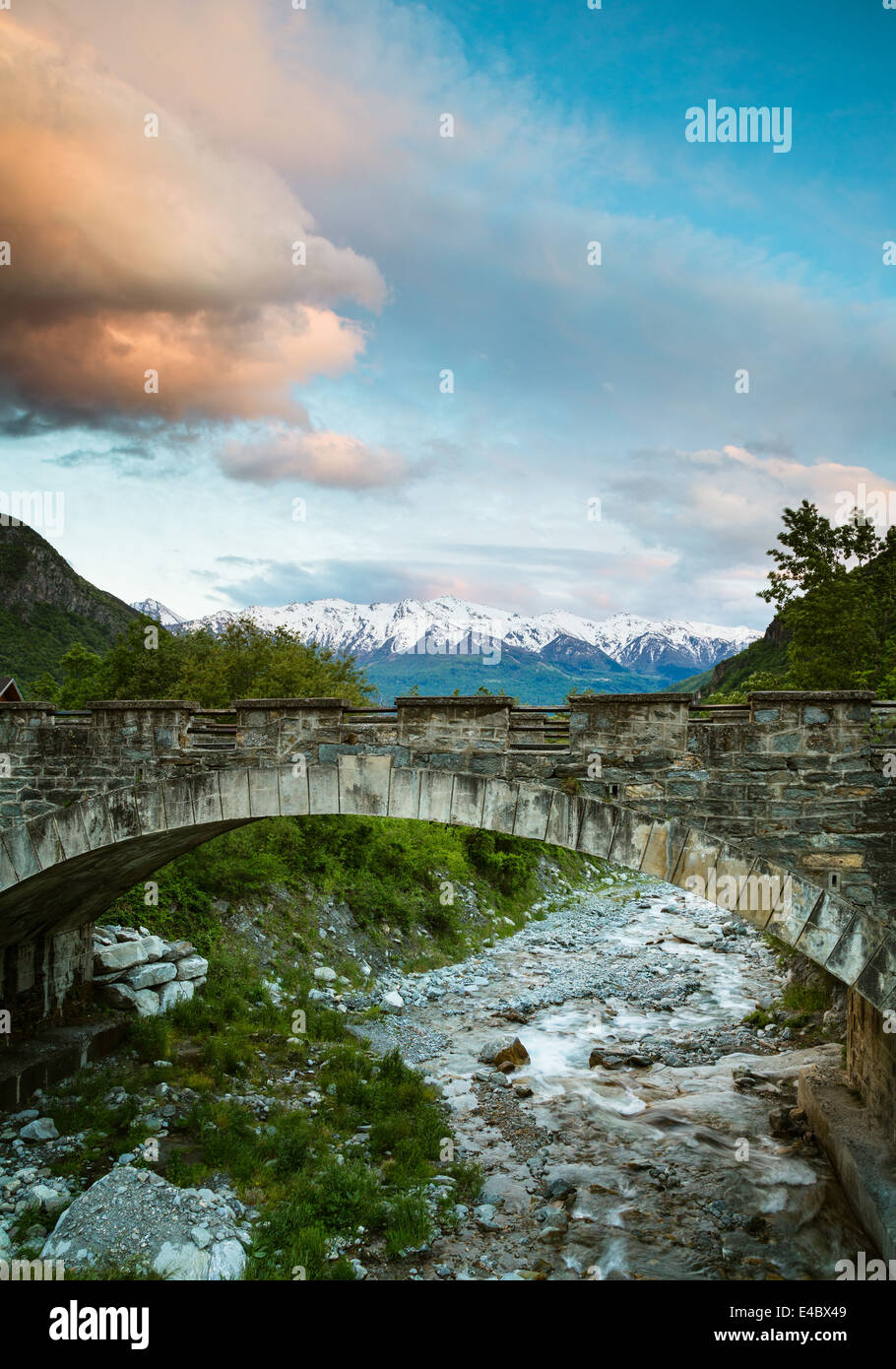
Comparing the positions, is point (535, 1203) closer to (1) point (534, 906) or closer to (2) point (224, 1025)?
(2) point (224, 1025)

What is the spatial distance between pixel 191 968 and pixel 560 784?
8.76 m

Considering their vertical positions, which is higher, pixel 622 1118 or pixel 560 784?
pixel 560 784

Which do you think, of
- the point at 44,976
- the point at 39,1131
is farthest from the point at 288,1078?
the point at 44,976

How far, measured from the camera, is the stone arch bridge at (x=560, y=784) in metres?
6.25

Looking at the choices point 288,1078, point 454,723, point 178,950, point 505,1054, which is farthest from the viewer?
point 178,950

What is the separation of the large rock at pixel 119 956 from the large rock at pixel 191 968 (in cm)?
57

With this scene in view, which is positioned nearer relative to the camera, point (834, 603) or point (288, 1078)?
point (288, 1078)

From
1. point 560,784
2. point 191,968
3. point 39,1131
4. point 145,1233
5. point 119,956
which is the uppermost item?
point 560,784

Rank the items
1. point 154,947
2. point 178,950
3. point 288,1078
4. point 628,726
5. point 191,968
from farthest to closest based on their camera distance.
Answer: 1. point 178,950
2. point 154,947
3. point 191,968
4. point 288,1078
5. point 628,726

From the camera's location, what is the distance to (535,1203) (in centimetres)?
820

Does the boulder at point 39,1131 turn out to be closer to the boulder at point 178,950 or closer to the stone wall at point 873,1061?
the boulder at point 178,950

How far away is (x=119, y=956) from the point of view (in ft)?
39.6

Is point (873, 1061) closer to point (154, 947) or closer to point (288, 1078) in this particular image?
point (288, 1078)

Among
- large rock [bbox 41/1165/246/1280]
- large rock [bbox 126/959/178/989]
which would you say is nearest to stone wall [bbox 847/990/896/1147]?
large rock [bbox 41/1165/246/1280]
